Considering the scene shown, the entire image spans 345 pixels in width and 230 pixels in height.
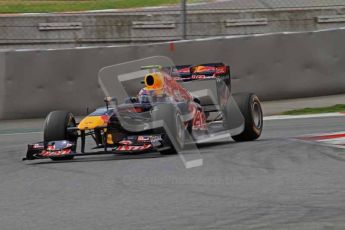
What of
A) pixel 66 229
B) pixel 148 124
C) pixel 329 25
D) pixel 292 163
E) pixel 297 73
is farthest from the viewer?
pixel 329 25

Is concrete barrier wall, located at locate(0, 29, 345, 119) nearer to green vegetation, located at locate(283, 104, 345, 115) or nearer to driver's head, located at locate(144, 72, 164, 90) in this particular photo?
green vegetation, located at locate(283, 104, 345, 115)

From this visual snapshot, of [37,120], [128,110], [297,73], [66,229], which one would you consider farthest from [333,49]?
[66,229]

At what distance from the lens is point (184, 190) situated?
709 centimetres

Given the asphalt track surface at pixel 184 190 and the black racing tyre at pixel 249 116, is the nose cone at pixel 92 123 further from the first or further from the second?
the black racing tyre at pixel 249 116

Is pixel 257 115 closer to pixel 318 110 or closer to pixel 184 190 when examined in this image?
pixel 318 110

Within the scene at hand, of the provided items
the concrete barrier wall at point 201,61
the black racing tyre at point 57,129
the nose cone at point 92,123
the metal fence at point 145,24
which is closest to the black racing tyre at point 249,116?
the nose cone at point 92,123

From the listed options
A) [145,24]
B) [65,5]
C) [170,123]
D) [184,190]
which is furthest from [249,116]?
[65,5]

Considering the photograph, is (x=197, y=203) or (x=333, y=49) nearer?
(x=197, y=203)

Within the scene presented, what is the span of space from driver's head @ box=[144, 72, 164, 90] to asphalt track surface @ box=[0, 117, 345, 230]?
0.91 meters

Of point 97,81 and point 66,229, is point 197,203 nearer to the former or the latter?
point 66,229

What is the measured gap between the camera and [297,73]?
15.4 m

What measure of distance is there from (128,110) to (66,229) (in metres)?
4.03

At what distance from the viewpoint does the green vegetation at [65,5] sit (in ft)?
66.4

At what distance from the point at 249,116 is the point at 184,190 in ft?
12.1
